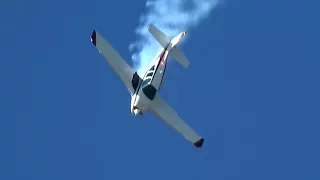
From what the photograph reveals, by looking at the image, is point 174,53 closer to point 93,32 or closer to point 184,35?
point 184,35

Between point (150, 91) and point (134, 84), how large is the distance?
1509 millimetres

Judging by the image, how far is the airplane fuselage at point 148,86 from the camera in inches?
2901

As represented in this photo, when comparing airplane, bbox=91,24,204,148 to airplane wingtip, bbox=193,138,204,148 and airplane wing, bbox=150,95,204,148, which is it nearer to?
airplane wing, bbox=150,95,204,148

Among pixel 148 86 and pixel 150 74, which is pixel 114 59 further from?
pixel 148 86

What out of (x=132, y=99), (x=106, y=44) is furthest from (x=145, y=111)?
(x=106, y=44)

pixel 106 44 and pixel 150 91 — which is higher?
pixel 106 44

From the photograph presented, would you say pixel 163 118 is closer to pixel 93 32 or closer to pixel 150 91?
pixel 150 91

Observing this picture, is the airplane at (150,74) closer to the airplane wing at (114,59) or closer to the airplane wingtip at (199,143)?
the airplane wing at (114,59)

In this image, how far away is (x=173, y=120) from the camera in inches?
3024

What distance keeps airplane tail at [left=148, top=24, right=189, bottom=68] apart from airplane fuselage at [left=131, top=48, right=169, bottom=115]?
0.43 metres

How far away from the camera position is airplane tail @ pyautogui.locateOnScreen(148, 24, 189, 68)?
7512 cm

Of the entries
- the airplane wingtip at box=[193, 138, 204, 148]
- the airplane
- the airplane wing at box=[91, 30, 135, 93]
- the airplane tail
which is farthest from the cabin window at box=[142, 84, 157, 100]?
the airplane wingtip at box=[193, 138, 204, 148]

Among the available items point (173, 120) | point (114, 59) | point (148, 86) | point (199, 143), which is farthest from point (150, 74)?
point (199, 143)

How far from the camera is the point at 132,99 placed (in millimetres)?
74438
